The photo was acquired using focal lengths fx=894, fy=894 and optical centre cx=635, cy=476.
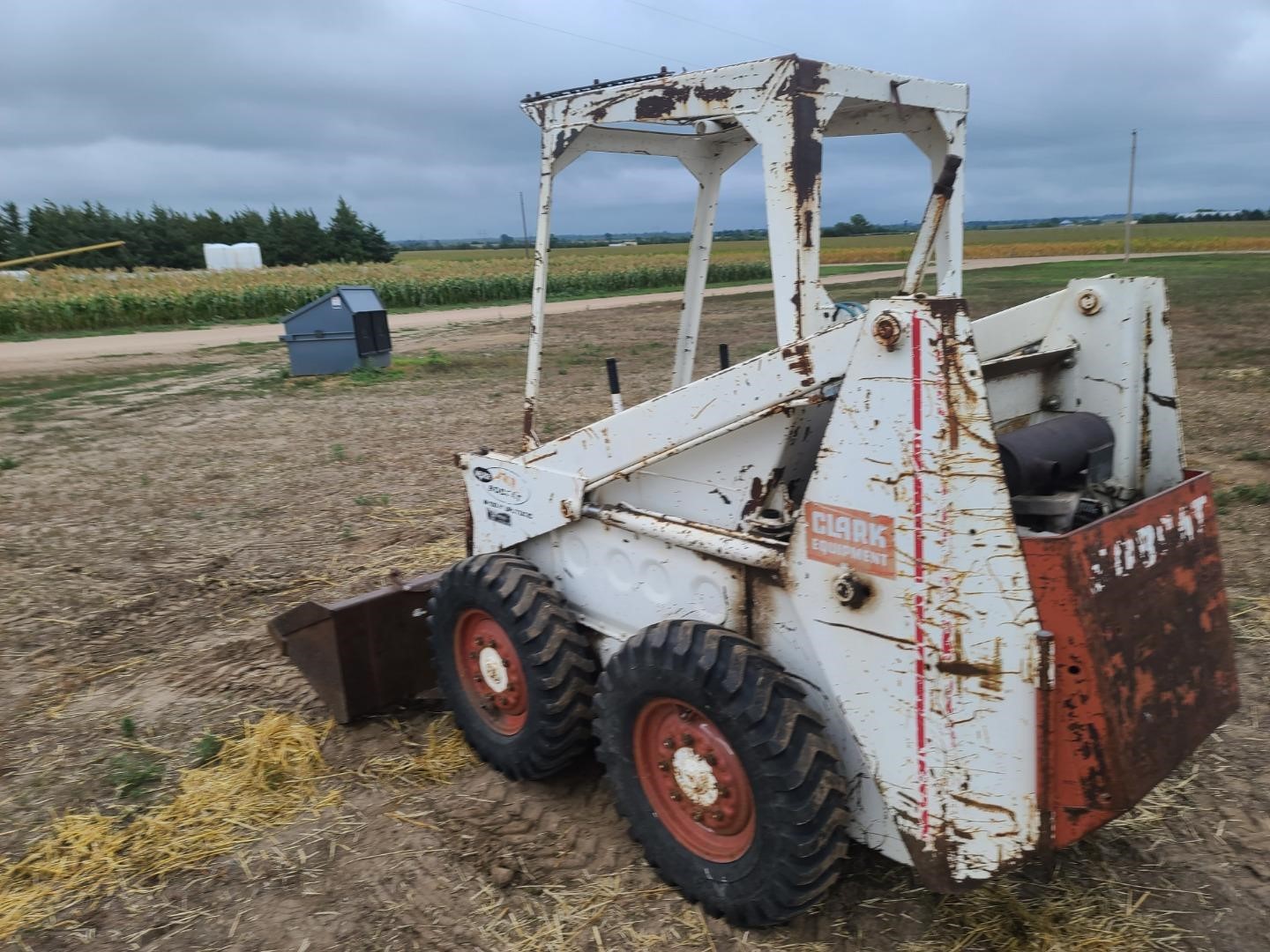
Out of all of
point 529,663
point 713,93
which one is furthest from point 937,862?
point 713,93

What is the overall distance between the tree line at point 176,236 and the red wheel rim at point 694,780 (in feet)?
163

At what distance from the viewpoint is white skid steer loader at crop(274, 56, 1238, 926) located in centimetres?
227

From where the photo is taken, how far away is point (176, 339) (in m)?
23.6

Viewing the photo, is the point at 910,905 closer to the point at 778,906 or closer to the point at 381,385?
the point at 778,906

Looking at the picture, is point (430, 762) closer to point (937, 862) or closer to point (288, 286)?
point (937, 862)

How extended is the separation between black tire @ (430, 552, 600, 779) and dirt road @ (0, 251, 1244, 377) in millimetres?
17368

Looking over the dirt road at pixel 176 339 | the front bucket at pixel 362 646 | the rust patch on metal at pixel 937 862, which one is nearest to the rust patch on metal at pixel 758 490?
the rust patch on metal at pixel 937 862

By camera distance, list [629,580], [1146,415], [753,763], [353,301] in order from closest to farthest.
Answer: [753,763]
[1146,415]
[629,580]
[353,301]

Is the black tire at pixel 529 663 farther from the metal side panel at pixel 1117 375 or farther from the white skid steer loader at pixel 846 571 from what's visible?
the metal side panel at pixel 1117 375

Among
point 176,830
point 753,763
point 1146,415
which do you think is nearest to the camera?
point 753,763

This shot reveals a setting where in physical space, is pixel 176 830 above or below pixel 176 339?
below

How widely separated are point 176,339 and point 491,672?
23.4 meters

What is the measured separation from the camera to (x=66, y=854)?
340 cm

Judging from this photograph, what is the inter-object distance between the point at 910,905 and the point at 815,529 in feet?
4.26
